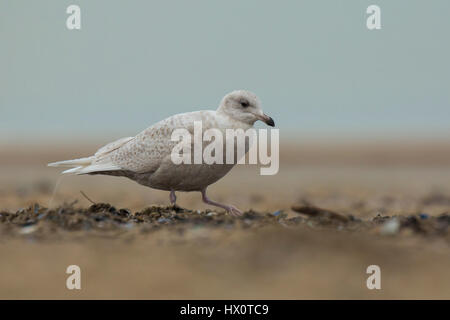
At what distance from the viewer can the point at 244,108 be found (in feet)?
28.9

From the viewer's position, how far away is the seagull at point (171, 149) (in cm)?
858

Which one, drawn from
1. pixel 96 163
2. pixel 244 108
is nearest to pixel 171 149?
pixel 244 108

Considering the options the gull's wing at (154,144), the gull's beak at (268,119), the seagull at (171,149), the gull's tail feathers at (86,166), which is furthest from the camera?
the gull's tail feathers at (86,166)

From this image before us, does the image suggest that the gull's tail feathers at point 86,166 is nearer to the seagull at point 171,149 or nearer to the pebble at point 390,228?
the seagull at point 171,149

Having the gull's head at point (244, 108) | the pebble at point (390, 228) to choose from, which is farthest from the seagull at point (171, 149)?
the pebble at point (390, 228)

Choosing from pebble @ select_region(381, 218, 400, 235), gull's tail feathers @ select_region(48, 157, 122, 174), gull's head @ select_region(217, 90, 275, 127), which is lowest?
pebble @ select_region(381, 218, 400, 235)

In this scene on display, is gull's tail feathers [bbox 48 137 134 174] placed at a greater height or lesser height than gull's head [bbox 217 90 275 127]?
lesser

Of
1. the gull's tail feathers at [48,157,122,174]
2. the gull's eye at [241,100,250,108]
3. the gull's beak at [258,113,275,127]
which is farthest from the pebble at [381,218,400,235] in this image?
the gull's tail feathers at [48,157,122,174]

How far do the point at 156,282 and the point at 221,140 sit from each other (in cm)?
350

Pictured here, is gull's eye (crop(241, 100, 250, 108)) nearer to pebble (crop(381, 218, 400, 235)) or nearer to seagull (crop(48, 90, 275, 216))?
seagull (crop(48, 90, 275, 216))

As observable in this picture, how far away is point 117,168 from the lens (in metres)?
9.21

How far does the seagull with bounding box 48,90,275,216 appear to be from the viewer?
8578mm

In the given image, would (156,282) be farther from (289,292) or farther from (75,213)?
(75,213)

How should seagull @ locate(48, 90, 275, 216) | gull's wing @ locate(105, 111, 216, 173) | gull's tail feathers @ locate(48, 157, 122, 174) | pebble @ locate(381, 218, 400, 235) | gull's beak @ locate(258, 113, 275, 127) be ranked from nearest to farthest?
pebble @ locate(381, 218, 400, 235) → seagull @ locate(48, 90, 275, 216) → gull's wing @ locate(105, 111, 216, 173) → gull's beak @ locate(258, 113, 275, 127) → gull's tail feathers @ locate(48, 157, 122, 174)
